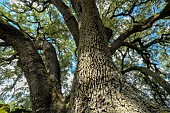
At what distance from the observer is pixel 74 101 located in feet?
10.1

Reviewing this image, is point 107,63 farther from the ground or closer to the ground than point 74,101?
farther from the ground

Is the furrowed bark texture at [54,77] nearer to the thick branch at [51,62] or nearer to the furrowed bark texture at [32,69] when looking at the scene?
the thick branch at [51,62]

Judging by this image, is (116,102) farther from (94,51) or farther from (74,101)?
(94,51)

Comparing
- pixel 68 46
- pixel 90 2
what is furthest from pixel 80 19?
pixel 68 46

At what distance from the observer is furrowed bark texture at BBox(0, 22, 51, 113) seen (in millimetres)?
3528

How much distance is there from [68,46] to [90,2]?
6997mm

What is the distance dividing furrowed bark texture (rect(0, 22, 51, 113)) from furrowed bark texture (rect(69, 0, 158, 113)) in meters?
0.64

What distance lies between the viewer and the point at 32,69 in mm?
3812

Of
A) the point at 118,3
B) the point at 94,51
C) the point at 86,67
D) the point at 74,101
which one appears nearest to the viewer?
the point at 74,101

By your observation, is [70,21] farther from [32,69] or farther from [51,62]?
[32,69]

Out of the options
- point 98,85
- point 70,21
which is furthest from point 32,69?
point 70,21

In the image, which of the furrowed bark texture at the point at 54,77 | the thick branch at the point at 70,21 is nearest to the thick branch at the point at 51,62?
the furrowed bark texture at the point at 54,77

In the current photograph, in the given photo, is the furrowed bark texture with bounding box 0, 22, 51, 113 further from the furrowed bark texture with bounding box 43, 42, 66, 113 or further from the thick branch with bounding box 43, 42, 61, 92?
the thick branch with bounding box 43, 42, 61, 92

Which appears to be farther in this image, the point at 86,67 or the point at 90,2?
the point at 90,2
